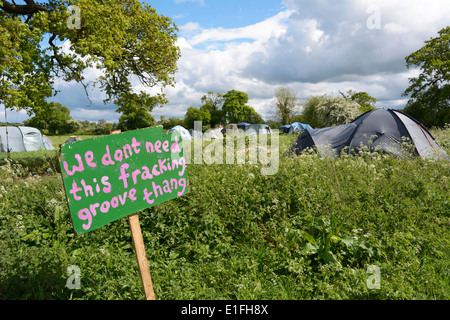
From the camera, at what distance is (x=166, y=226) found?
4.26 meters

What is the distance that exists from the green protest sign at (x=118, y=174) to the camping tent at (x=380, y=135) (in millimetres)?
6018

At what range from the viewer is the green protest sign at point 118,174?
2.43 metres

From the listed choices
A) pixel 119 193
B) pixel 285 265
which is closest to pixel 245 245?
pixel 285 265

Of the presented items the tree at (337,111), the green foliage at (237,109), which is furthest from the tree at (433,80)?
the green foliage at (237,109)

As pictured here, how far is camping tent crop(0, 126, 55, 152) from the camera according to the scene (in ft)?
63.0

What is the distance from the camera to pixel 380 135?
8945 millimetres

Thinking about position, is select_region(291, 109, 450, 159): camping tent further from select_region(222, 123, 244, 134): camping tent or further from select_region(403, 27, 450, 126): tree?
select_region(403, 27, 450, 126): tree

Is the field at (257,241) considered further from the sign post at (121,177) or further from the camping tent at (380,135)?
the camping tent at (380,135)

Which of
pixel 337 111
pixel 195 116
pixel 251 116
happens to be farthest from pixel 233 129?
pixel 251 116

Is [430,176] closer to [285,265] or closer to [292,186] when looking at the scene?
[292,186]

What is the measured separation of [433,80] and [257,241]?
36576 mm

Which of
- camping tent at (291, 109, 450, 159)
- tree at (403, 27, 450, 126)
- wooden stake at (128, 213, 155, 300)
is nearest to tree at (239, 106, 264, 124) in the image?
tree at (403, 27, 450, 126)

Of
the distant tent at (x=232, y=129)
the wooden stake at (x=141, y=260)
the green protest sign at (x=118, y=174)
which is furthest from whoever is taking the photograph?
the distant tent at (x=232, y=129)

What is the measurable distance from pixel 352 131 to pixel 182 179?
8.13 metres
